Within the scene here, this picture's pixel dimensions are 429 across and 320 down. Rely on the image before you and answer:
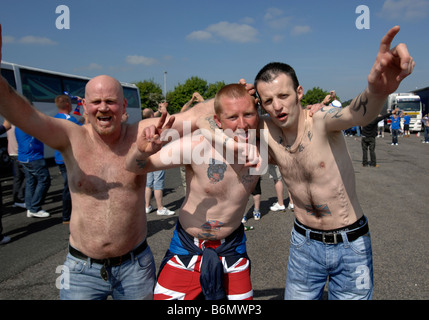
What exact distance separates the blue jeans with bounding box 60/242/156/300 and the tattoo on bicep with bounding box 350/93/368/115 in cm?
184

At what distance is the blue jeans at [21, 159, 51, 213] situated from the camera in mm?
6355

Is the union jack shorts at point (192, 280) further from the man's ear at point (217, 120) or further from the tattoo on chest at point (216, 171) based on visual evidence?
the man's ear at point (217, 120)

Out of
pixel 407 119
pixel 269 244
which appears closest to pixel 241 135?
pixel 269 244

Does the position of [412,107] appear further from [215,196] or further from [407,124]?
[215,196]

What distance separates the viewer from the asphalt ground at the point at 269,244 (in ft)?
12.1

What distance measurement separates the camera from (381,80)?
1.74m

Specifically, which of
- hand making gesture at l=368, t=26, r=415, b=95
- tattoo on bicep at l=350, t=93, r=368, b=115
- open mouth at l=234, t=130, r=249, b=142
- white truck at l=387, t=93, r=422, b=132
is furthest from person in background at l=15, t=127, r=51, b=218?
white truck at l=387, t=93, r=422, b=132

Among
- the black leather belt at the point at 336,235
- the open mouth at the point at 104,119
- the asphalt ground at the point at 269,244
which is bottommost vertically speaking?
the asphalt ground at the point at 269,244

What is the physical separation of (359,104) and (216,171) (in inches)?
43.6

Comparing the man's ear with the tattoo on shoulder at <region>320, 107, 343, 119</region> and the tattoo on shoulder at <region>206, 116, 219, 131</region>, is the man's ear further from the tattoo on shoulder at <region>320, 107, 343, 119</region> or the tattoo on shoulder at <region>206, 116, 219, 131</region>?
the tattoo on shoulder at <region>320, 107, 343, 119</region>

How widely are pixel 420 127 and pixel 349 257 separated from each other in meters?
33.1

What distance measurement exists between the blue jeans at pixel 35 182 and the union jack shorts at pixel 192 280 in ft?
16.4

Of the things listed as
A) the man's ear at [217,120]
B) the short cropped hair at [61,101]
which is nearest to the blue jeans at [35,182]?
the short cropped hair at [61,101]
